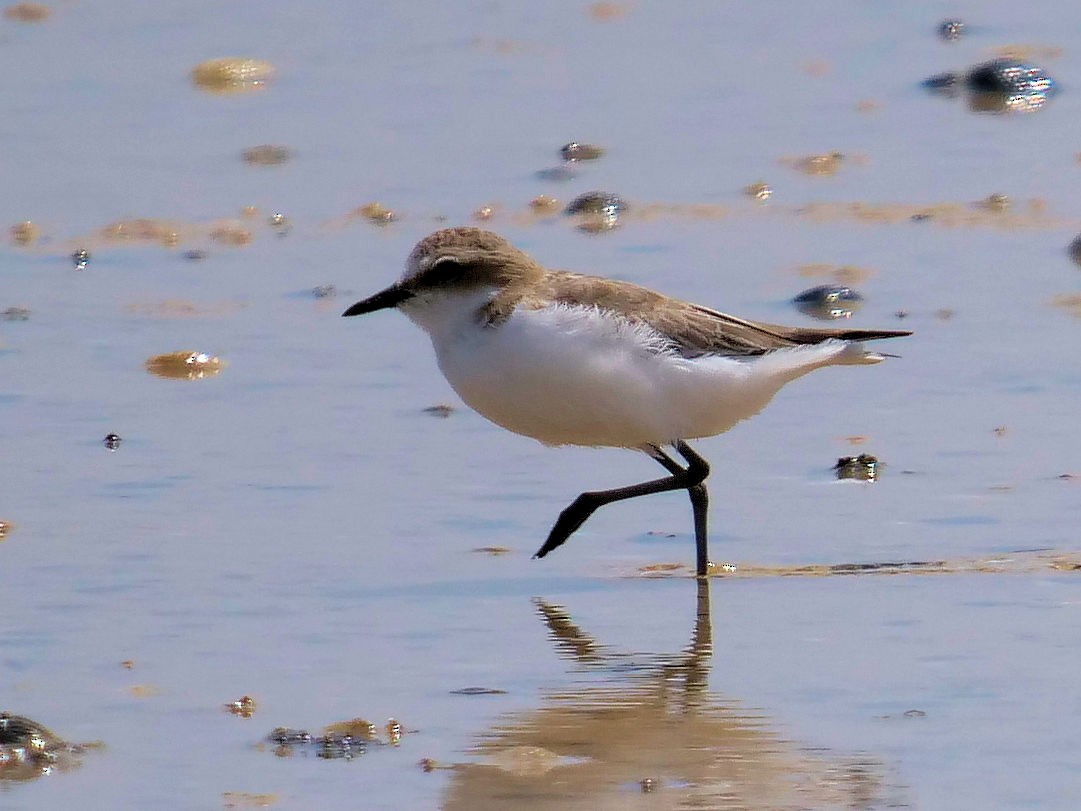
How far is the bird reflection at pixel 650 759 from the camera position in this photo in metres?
3.92

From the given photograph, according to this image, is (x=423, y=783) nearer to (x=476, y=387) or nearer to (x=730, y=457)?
(x=476, y=387)

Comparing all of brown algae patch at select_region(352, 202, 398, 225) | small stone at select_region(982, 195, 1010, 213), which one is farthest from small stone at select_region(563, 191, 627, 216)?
small stone at select_region(982, 195, 1010, 213)

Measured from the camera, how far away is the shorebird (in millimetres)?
5492

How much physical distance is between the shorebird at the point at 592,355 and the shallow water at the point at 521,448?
290 mm

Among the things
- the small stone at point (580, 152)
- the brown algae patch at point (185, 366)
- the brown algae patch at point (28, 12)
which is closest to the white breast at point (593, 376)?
the brown algae patch at point (185, 366)

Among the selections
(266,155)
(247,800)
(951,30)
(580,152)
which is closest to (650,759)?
(247,800)

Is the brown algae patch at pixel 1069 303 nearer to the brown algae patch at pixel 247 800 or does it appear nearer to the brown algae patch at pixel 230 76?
the brown algae patch at pixel 247 800

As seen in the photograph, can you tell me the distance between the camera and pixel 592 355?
554cm

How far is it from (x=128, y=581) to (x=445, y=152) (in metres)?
4.89

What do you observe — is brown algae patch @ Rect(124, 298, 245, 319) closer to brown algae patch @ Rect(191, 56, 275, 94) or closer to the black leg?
the black leg

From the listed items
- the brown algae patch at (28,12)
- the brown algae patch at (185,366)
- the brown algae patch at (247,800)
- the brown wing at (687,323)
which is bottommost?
the brown algae patch at (247,800)

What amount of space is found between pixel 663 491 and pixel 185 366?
1892mm

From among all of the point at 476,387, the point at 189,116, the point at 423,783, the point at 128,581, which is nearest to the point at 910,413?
the point at 476,387

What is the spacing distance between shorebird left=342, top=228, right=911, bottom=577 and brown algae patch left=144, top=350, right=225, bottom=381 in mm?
1419
